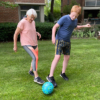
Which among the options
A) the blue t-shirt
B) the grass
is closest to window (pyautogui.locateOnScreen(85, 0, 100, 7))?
the grass

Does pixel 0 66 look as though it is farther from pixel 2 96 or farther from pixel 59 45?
pixel 59 45

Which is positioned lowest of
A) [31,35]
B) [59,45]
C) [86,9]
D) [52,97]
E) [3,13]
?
[52,97]

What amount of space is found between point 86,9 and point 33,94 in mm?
24992

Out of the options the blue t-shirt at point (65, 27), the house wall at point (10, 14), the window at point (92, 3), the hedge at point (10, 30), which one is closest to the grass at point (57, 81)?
the blue t-shirt at point (65, 27)

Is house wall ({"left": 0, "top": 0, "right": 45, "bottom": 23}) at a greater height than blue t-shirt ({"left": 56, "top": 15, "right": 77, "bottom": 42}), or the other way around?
house wall ({"left": 0, "top": 0, "right": 45, "bottom": 23})

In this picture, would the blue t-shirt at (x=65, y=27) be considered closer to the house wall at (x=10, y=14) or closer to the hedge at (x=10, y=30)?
the hedge at (x=10, y=30)

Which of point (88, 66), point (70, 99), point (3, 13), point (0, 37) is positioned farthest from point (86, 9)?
point (70, 99)

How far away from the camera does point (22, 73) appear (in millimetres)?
3918

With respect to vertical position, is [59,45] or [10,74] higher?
[59,45]

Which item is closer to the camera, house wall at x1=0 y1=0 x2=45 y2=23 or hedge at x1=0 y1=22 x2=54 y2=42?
hedge at x1=0 y1=22 x2=54 y2=42

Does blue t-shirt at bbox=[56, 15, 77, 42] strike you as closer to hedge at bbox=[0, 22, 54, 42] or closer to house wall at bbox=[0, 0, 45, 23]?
hedge at bbox=[0, 22, 54, 42]

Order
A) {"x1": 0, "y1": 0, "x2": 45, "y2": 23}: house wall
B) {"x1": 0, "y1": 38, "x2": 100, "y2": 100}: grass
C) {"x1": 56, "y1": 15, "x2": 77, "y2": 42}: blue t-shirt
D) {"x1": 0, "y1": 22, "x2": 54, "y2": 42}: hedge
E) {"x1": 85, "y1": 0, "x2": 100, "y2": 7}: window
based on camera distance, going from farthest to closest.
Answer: {"x1": 85, "y1": 0, "x2": 100, "y2": 7}: window → {"x1": 0, "y1": 0, "x2": 45, "y2": 23}: house wall → {"x1": 0, "y1": 22, "x2": 54, "y2": 42}: hedge → {"x1": 56, "y1": 15, "x2": 77, "y2": 42}: blue t-shirt → {"x1": 0, "y1": 38, "x2": 100, "y2": 100}: grass

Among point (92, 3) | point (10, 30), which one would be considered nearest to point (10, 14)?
point (10, 30)

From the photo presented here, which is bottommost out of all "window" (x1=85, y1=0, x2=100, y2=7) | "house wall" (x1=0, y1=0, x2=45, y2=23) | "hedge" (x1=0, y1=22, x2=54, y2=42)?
"hedge" (x1=0, y1=22, x2=54, y2=42)
